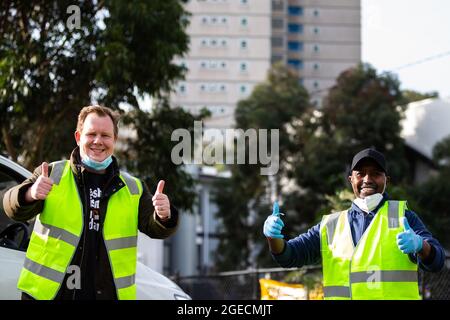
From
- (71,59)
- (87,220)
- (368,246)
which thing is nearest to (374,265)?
(368,246)

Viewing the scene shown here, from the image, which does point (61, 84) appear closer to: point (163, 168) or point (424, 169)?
point (163, 168)

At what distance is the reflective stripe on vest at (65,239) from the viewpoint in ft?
13.4

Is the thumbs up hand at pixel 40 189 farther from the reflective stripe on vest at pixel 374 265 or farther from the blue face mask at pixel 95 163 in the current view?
the reflective stripe on vest at pixel 374 265

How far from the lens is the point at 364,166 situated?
4645 mm

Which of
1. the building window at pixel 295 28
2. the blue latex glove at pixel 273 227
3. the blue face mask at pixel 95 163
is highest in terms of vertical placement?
the building window at pixel 295 28

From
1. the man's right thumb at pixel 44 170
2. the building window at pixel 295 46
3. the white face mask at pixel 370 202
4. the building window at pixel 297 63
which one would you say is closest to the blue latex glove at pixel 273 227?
the white face mask at pixel 370 202

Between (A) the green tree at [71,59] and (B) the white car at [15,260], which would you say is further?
(A) the green tree at [71,59]

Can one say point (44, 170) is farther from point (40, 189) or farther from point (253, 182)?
point (253, 182)

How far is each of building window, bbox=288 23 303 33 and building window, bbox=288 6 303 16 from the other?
1243mm

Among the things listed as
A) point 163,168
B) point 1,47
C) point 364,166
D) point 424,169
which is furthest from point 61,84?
point 424,169

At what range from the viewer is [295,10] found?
101875mm

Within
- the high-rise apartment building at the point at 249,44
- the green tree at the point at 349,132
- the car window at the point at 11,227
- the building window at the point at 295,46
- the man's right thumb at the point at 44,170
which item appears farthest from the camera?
the building window at the point at 295,46

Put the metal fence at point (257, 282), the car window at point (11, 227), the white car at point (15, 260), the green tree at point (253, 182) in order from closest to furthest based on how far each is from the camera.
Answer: the white car at point (15, 260), the car window at point (11, 227), the metal fence at point (257, 282), the green tree at point (253, 182)

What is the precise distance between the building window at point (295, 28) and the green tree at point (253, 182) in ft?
215
